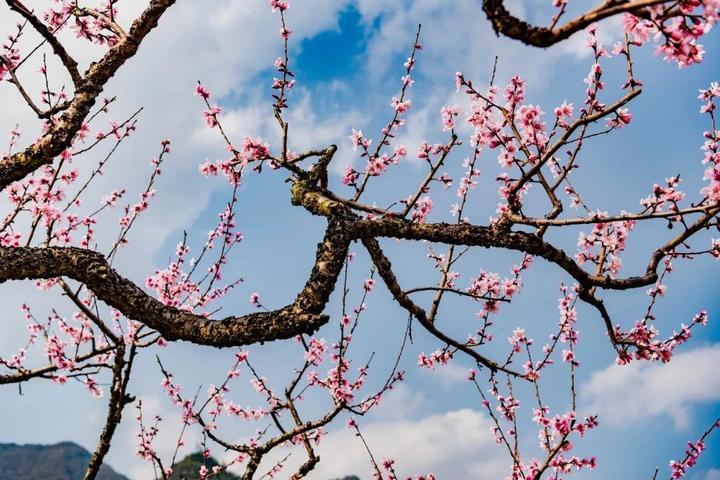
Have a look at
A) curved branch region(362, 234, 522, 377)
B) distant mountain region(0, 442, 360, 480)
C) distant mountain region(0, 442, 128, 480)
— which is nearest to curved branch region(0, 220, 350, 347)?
curved branch region(362, 234, 522, 377)

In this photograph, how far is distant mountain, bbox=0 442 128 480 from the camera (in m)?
74.8

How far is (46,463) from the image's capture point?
7775 cm

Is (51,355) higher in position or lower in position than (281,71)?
lower

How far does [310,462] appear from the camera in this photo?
5531 millimetres

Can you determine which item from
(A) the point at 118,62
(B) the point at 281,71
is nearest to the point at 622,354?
(B) the point at 281,71

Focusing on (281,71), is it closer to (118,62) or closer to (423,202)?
(118,62)

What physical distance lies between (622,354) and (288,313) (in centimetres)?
306

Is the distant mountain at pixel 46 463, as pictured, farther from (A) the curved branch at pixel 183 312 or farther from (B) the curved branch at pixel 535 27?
(B) the curved branch at pixel 535 27

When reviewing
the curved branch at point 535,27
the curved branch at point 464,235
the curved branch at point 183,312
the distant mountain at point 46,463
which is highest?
the distant mountain at point 46,463

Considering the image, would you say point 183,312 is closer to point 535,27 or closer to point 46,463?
point 535,27

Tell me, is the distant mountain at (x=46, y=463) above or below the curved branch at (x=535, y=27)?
above

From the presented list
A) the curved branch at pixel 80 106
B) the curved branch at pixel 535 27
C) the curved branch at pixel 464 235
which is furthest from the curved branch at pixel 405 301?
the curved branch at pixel 80 106

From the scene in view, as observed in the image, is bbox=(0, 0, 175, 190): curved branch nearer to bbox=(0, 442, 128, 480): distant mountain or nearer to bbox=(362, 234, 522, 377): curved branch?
bbox=(362, 234, 522, 377): curved branch

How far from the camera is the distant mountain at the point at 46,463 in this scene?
74812 millimetres
